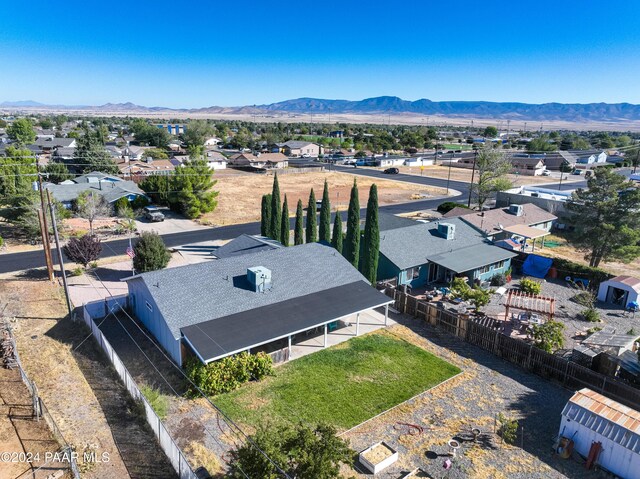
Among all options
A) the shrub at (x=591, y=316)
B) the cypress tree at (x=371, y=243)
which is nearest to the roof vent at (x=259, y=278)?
the cypress tree at (x=371, y=243)

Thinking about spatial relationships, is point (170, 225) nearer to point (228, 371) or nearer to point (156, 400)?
point (228, 371)

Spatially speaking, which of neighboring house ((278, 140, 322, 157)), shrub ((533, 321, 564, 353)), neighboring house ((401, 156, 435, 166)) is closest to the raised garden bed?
shrub ((533, 321, 564, 353))

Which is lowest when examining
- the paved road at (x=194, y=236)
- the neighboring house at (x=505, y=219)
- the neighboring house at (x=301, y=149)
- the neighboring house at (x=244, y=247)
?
the paved road at (x=194, y=236)

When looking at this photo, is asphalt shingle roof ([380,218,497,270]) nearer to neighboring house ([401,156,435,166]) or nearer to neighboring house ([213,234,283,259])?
neighboring house ([213,234,283,259])

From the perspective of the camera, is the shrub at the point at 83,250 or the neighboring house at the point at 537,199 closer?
the shrub at the point at 83,250

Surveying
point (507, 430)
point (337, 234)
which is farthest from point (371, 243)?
point (507, 430)

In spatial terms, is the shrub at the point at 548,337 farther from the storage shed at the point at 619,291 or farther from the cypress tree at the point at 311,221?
the cypress tree at the point at 311,221

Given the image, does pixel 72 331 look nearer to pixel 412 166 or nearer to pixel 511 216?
pixel 511 216

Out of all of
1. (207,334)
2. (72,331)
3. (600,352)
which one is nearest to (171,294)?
(207,334)
